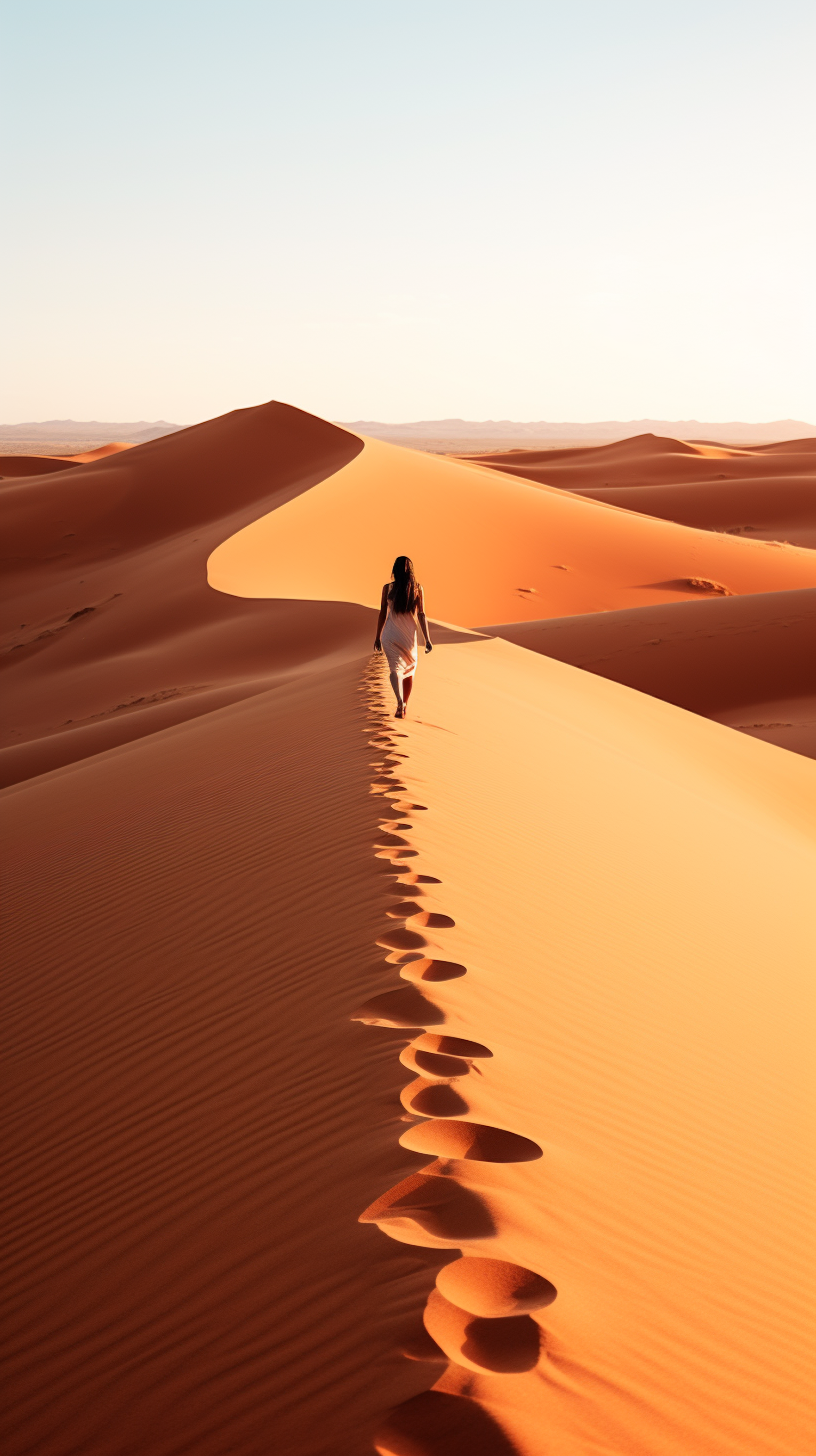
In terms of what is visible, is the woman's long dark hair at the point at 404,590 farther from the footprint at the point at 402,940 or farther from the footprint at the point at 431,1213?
the footprint at the point at 431,1213

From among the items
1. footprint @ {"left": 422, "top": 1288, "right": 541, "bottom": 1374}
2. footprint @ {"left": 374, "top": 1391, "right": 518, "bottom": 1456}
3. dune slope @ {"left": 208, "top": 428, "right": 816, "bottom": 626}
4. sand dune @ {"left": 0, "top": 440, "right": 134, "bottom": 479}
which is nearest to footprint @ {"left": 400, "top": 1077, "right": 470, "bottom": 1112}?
footprint @ {"left": 422, "top": 1288, "right": 541, "bottom": 1374}

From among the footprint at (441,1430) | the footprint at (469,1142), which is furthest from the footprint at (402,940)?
the footprint at (441,1430)

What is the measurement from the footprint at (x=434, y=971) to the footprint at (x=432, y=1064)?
0.51m

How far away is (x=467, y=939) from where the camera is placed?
4.47 metres

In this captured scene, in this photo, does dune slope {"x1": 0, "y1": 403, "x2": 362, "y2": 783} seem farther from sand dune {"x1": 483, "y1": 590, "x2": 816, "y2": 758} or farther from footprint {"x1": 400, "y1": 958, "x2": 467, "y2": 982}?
footprint {"x1": 400, "y1": 958, "x2": 467, "y2": 982}

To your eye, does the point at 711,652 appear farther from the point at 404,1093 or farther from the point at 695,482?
the point at 695,482

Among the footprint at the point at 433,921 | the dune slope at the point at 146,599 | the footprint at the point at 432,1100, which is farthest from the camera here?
the dune slope at the point at 146,599

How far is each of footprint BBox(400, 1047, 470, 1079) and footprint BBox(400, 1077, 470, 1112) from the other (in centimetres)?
5

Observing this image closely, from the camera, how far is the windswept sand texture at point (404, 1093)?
90.4 inches

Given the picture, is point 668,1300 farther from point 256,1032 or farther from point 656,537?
point 656,537

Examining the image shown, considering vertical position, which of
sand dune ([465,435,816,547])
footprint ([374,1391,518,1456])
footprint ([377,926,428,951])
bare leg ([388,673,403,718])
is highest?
sand dune ([465,435,816,547])

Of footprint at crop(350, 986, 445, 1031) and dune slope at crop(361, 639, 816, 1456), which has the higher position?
footprint at crop(350, 986, 445, 1031)

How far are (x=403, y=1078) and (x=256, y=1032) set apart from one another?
0.81 meters

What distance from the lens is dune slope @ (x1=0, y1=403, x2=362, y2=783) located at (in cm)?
1656
